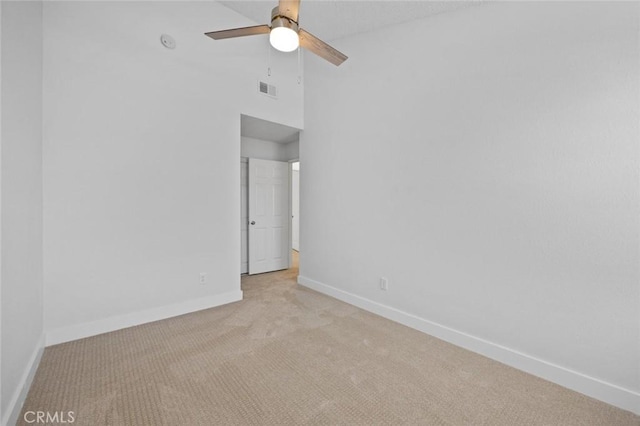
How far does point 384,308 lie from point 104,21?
3.95m

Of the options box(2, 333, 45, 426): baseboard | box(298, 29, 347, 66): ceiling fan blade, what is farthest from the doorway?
box(2, 333, 45, 426): baseboard

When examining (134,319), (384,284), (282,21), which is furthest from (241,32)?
(134,319)

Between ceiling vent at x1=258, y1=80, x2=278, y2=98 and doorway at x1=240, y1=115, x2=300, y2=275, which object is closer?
ceiling vent at x1=258, y1=80, x2=278, y2=98

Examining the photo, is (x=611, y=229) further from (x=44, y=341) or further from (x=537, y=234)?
(x=44, y=341)

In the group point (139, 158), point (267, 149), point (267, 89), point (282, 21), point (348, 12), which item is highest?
point (348, 12)

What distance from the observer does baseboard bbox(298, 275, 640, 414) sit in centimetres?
168

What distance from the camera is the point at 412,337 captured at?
98.8 inches

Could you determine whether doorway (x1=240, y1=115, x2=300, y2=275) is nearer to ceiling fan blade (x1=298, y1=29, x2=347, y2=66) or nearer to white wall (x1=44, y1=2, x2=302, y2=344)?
white wall (x1=44, y1=2, x2=302, y2=344)

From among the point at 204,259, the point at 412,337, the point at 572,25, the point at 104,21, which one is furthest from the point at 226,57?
the point at 412,337

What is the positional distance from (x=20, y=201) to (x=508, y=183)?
3406mm

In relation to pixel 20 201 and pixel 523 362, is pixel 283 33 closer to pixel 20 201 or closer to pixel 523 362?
pixel 20 201

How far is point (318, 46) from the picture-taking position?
1.96 m

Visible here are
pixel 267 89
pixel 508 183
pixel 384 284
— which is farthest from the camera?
pixel 267 89

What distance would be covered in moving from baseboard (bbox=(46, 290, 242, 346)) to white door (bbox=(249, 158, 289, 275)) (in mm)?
1310
